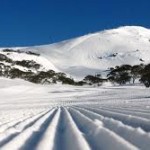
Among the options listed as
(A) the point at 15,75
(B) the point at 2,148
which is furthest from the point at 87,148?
(A) the point at 15,75

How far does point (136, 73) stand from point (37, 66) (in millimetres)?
71271

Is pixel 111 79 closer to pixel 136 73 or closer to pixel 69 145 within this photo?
pixel 136 73

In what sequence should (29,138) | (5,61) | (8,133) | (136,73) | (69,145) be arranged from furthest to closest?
(5,61) < (136,73) < (8,133) < (29,138) < (69,145)

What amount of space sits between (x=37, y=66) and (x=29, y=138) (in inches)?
7404

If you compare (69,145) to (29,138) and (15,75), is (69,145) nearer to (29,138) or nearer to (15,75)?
(29,138)

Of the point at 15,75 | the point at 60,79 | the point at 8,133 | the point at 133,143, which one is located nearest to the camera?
the point at 133,143

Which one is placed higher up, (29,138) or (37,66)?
(37,66)

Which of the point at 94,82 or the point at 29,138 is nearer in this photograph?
the point at 29,138

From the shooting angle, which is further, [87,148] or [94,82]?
[94,82]

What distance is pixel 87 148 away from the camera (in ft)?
15.6

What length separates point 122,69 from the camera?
138125mm

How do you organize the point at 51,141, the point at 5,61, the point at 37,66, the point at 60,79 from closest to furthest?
the point at 51,141 → the point at 60,79 → the point at 5,61 → the point at 37,66

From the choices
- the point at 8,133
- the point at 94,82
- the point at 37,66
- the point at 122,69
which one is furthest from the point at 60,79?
the point at 8,133

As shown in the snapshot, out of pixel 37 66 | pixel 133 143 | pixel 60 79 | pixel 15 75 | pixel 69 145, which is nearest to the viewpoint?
pixel 133 143
